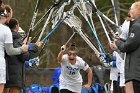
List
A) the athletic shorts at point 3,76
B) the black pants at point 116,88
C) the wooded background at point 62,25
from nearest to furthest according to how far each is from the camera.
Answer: the athletic shorts at point 3,76
the black pants at point 116,88
the wooded background at point 62,25

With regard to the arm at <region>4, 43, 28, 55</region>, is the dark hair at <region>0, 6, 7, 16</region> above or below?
above

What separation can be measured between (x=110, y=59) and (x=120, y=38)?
2833mm

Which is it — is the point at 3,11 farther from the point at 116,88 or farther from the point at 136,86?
the point at 116,88

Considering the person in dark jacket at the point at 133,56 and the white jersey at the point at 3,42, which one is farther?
the white jersey at the point at 3,42

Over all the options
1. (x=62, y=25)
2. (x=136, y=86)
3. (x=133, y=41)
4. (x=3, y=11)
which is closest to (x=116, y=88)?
(x=136, y=86)

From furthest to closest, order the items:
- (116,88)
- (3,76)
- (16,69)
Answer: (116,88) → (16,69) → (3,76)

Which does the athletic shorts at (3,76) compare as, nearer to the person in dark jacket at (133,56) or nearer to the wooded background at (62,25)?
the person in dark jacket at (133,56)

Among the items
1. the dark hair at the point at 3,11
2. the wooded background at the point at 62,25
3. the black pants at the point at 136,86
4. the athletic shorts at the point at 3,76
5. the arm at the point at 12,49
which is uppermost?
the wooded background at the point at 62,25

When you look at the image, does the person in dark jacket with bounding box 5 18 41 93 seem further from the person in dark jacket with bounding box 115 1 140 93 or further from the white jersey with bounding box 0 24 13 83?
the person in dark jacket with bounding box 115 1 140 93

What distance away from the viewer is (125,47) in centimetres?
734

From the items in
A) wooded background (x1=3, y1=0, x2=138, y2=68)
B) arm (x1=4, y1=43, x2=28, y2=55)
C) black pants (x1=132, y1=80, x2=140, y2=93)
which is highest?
wooded background (x1=3, y1=0, x2=138, y2=68)

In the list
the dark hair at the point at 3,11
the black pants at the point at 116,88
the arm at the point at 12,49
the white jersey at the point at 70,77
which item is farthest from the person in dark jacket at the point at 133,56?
the black pants at the point at 116,88


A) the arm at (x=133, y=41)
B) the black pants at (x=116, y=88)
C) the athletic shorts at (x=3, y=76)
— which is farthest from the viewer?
the black pants at (x=116, y=88)

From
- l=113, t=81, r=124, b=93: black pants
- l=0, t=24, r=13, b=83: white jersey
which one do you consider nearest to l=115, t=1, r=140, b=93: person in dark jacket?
l=0, t=24, r=13, b=83: white jersey
